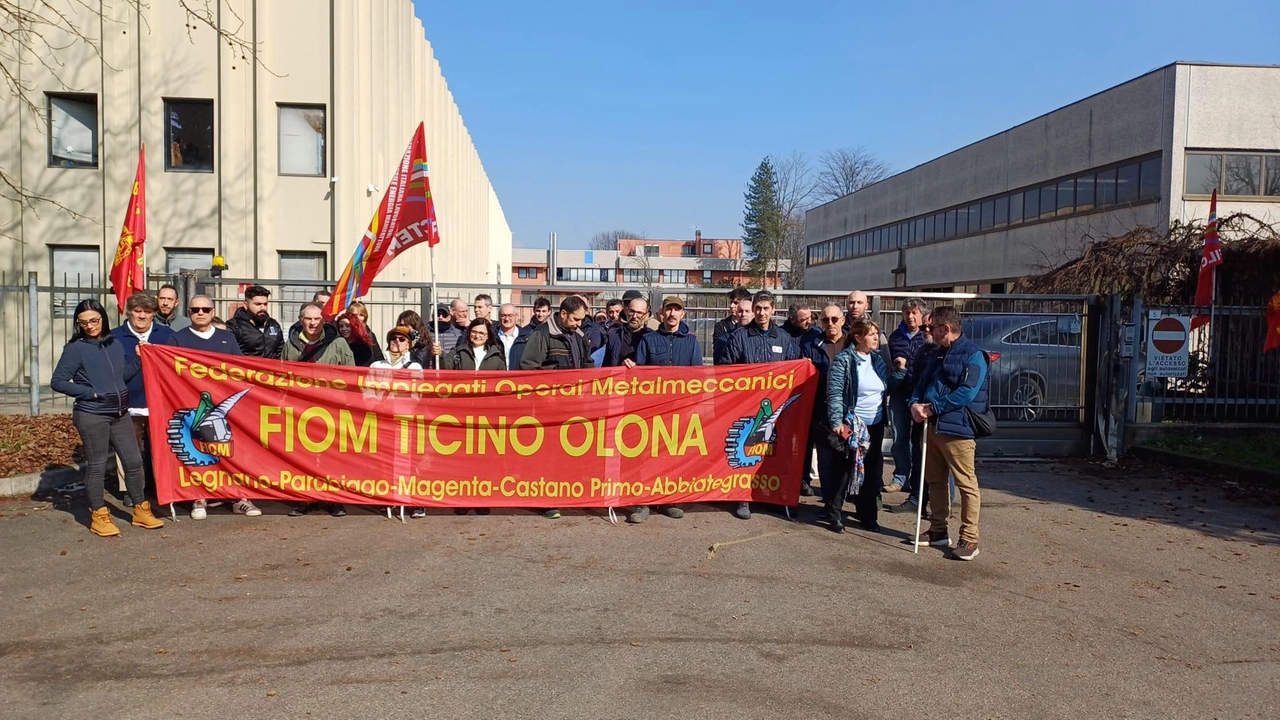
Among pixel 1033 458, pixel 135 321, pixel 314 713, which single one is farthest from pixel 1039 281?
pixel 314 713

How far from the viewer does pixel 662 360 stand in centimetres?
862

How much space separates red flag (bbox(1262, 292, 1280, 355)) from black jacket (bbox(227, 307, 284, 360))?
39.5 ft

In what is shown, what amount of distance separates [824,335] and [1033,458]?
15.3 feet

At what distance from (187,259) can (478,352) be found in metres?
11.3

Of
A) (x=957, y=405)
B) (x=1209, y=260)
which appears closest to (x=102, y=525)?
(x=957, y=405)

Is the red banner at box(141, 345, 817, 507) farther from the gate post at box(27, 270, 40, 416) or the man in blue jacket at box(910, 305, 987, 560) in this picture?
the gate post at box(27, 270, 40, 416)

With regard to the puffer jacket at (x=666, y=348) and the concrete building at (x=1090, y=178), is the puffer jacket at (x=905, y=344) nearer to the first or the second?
the puffer jacket at (x=666, y=348)

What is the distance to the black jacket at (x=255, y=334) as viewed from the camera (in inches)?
356

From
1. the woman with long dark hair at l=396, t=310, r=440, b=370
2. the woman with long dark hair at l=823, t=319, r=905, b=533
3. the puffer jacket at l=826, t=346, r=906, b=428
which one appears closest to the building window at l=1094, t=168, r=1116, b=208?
the woman with long dark hair at l=823, t=319, r=905, b=533

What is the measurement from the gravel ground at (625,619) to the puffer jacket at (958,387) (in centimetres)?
108

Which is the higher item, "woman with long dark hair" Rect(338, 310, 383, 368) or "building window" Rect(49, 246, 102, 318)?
"building window" Rect(49, 246, 102, 318)

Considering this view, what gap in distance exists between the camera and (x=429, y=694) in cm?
443

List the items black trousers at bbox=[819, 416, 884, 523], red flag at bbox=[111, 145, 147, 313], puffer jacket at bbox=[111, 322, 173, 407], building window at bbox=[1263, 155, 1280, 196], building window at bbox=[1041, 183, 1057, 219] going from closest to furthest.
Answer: black trousers at bbox=[819, 416, 884, 523]
puffer jacket at bbox=[111, 322, 173, 407]
red flag at bbox=[111, 145, 147, 313]
building window at bbox=[1263, 155, 1280, 196]
building window at bbox=[1041, 183, 1057, 219]

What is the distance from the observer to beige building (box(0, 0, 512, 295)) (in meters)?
16.8
